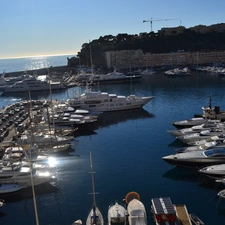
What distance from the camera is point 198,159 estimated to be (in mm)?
26828

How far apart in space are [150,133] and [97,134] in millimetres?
7622

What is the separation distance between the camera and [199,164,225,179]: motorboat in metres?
24.3

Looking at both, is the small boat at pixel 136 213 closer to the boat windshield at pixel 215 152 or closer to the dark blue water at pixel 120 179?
the dark blue water at pixel 120 179

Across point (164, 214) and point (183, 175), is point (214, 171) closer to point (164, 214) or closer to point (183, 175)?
point (183, 175)

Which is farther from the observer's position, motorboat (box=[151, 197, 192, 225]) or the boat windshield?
the boat windshield

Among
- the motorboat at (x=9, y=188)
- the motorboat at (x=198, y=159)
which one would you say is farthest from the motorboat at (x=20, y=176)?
the motorboat at (x=198, y=159)

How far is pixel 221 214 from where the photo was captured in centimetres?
2061

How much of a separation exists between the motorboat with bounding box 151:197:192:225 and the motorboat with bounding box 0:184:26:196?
452 inches

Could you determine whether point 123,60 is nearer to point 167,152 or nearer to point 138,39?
point 138,39

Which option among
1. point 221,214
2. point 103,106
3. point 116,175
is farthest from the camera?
point 103,106

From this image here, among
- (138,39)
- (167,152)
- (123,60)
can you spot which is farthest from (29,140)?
(138,39)

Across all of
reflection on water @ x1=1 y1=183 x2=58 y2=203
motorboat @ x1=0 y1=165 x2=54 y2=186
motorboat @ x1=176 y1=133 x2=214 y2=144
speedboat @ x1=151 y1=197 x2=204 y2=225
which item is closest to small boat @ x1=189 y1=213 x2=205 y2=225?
speedboat @ x1=151 y1=197 x2=204 y2=225

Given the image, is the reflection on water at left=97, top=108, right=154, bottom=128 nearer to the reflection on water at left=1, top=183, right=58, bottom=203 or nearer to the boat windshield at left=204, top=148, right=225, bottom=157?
the reflection on water at left=1, top=183, right=58, bottom=203

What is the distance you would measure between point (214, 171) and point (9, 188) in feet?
55.9
